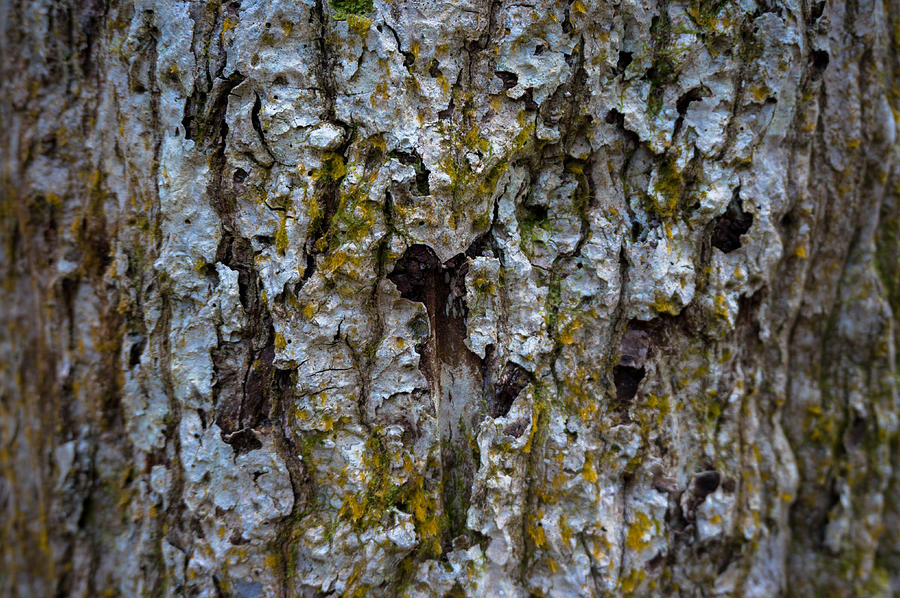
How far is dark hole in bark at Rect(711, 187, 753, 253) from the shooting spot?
1458 millimetres

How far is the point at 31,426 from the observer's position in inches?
53.4

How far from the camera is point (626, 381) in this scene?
4.85ft

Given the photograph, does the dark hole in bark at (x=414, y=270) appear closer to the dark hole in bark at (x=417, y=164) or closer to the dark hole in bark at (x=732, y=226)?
the dark hole in bark at (x=417, y=164)

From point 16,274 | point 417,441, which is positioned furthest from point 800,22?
point 16,274

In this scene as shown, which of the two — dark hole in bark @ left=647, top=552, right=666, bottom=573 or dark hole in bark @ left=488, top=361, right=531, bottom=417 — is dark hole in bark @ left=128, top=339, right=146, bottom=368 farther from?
dark hole in bark @ left=647, top=552, right=666, bottom=573

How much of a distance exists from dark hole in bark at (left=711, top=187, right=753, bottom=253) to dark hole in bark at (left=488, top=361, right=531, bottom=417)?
68 centimetres

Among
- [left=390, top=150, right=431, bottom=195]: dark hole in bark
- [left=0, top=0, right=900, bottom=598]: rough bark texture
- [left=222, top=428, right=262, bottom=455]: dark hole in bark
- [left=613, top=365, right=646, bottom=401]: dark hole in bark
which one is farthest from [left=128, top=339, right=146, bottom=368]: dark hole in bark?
[left=613, top=365, right=646, bottom=401]: dark hole in bark

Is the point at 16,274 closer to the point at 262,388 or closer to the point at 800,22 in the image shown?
the point at 262,388

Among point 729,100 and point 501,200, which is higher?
point 729,100

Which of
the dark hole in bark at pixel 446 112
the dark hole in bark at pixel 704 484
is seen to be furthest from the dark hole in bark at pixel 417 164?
the dark hole in bark at pixel 704 484

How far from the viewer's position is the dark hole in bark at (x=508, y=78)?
53.5 inches

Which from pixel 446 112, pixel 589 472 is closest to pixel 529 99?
pixel 446 112

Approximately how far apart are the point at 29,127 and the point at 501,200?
1293 millimetres

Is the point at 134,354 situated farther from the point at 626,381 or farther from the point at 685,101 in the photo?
the point at 685,101
